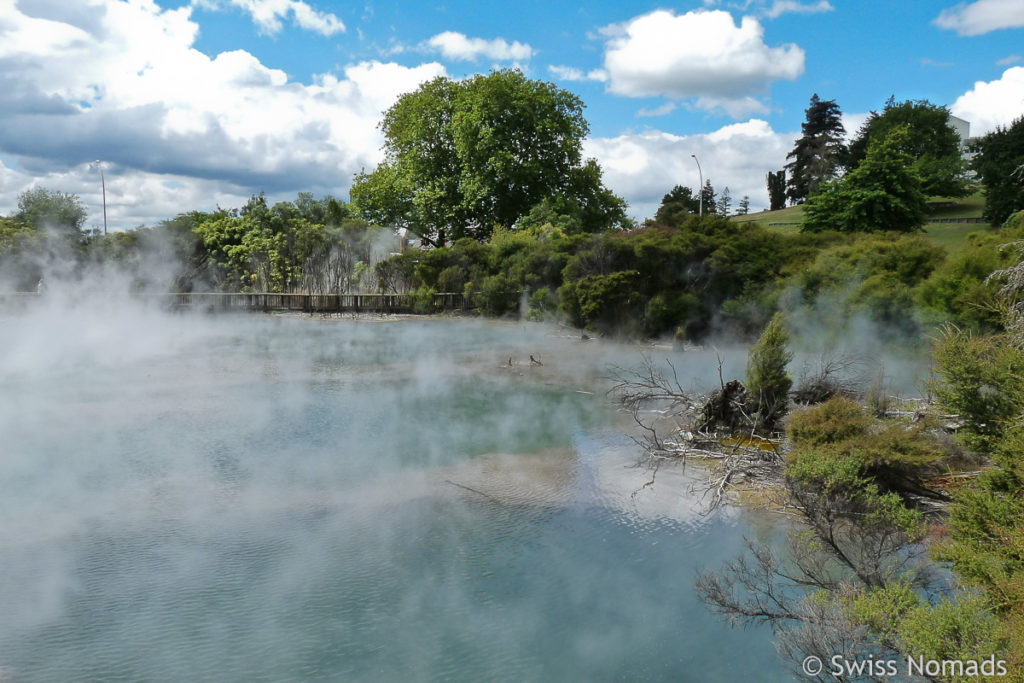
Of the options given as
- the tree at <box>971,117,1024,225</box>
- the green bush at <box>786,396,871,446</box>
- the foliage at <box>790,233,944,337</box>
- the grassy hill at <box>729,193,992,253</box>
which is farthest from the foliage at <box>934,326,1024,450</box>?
the tree at <box>971,117,1024,225</box>

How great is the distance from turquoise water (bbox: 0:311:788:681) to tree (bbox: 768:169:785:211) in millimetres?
54746

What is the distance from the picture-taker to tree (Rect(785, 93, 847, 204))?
173ft

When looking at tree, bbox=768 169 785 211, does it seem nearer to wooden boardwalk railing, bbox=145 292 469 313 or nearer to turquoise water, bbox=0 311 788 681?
wooden boardwalk railing, bbox=145 292 469 313

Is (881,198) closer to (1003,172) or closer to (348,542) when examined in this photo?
(1003,172)

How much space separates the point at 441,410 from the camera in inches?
539

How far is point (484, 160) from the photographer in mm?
36656

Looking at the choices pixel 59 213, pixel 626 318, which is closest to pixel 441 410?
pixel 626 318

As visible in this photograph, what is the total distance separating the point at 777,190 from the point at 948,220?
2500 centimetres

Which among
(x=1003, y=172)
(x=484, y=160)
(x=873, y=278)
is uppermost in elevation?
(x=484, y=160)

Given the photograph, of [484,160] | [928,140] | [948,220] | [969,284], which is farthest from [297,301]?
[928,140]

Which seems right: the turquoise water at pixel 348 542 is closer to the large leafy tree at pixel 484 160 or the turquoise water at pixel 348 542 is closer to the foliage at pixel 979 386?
the foliage at pixel 979 386

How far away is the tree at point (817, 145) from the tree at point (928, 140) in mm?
2062

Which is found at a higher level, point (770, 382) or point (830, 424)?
point (770, 382)

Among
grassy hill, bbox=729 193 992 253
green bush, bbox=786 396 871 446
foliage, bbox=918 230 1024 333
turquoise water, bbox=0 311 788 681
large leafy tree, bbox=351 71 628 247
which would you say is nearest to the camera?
turquoise water, bbox=0 311 788 681
